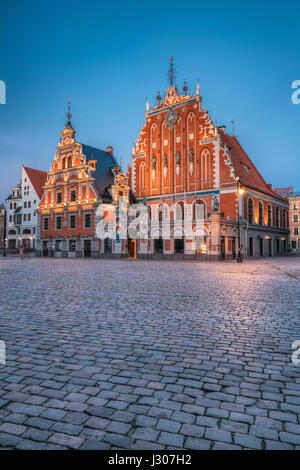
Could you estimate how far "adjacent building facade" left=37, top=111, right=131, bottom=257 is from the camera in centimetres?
3909

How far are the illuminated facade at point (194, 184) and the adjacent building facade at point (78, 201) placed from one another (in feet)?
11.5

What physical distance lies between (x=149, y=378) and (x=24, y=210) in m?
59.2

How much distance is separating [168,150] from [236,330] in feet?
112

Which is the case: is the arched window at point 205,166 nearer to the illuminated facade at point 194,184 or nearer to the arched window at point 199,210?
the illuminated facade at point 194,184

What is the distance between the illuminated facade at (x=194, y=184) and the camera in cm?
3275

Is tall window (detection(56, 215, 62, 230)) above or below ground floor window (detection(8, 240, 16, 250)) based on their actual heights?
above

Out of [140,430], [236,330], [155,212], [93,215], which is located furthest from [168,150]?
[140,430]

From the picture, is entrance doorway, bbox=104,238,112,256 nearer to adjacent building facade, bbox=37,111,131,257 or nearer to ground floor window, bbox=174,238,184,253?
adjacent building facade, bbox=37,111,131,257

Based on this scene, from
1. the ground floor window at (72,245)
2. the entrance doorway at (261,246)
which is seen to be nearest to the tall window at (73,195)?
the ground floor window at (72,245)

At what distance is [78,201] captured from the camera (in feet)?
134

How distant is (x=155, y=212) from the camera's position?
1491 inches

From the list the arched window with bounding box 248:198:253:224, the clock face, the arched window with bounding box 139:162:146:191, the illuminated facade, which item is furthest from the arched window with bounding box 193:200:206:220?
the clock face

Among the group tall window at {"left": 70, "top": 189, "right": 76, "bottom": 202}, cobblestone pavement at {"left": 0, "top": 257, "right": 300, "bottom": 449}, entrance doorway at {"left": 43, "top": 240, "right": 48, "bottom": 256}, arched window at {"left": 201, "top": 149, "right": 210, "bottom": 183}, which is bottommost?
cobblestone pavement at {"left": 0, "top": 257, "right": 300, "bottom": 449}
